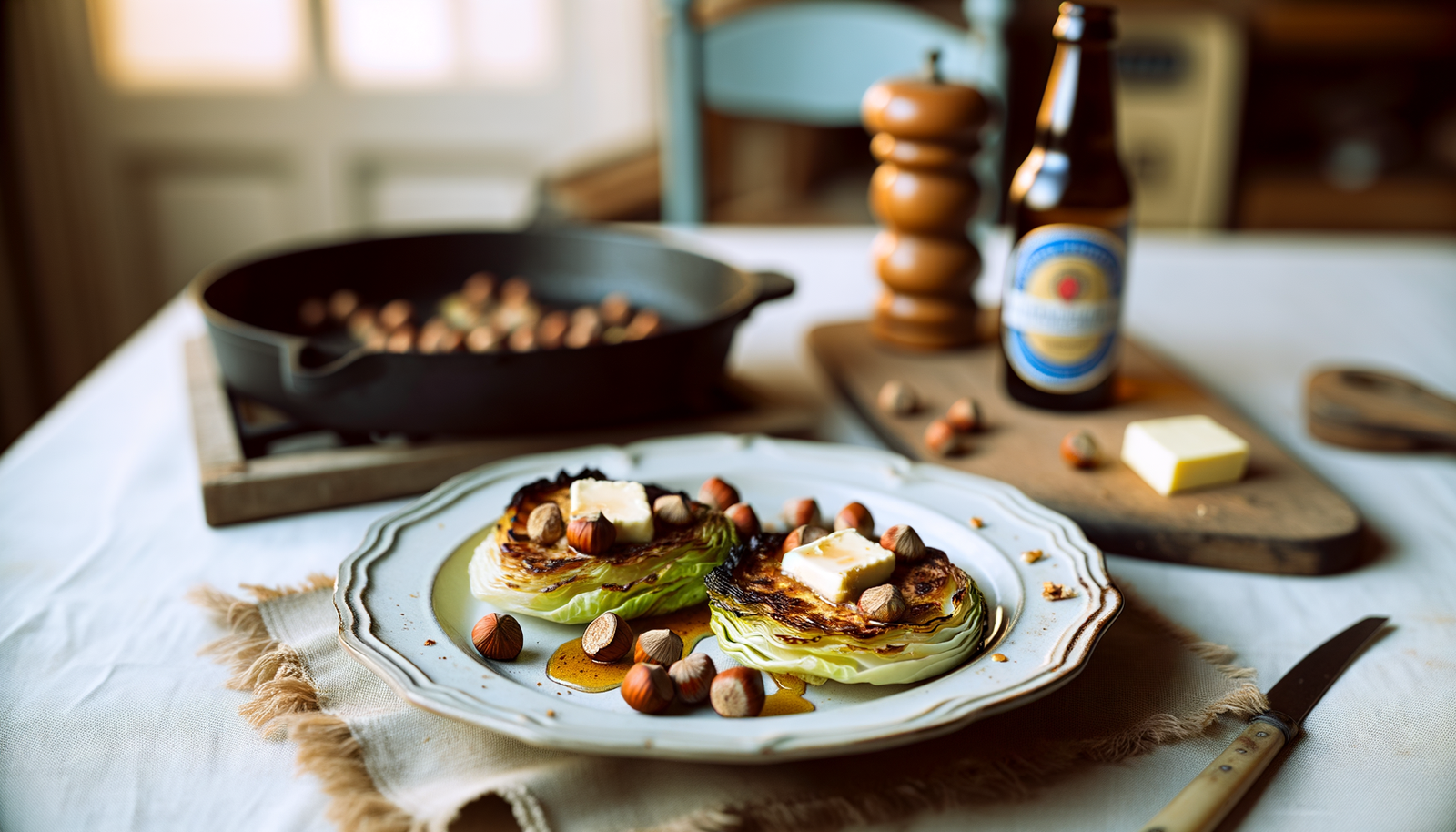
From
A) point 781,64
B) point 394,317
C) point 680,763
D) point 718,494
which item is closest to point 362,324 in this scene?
point 394,317

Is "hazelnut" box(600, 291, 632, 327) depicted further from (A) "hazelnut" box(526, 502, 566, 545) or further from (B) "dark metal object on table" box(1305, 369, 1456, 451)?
(B) "dark metal object on table" box(1305, 369, 1456, 451)

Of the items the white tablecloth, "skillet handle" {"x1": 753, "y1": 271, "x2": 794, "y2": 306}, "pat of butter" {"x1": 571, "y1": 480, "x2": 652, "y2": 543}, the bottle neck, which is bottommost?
the white tablecloth

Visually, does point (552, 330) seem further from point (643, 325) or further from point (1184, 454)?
point (1184, 454)

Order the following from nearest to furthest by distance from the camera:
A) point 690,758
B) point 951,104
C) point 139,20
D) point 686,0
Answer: point 690,758 → point 951,104 → point 686,0 → point 139,20

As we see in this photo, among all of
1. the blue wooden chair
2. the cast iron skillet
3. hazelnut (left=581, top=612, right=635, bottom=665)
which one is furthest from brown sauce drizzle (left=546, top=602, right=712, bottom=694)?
the blue wooden chair

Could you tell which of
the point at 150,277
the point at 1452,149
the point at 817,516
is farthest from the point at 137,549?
the point at 1452,149

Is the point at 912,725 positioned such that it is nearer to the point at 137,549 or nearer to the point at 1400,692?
the point at 1400,692
